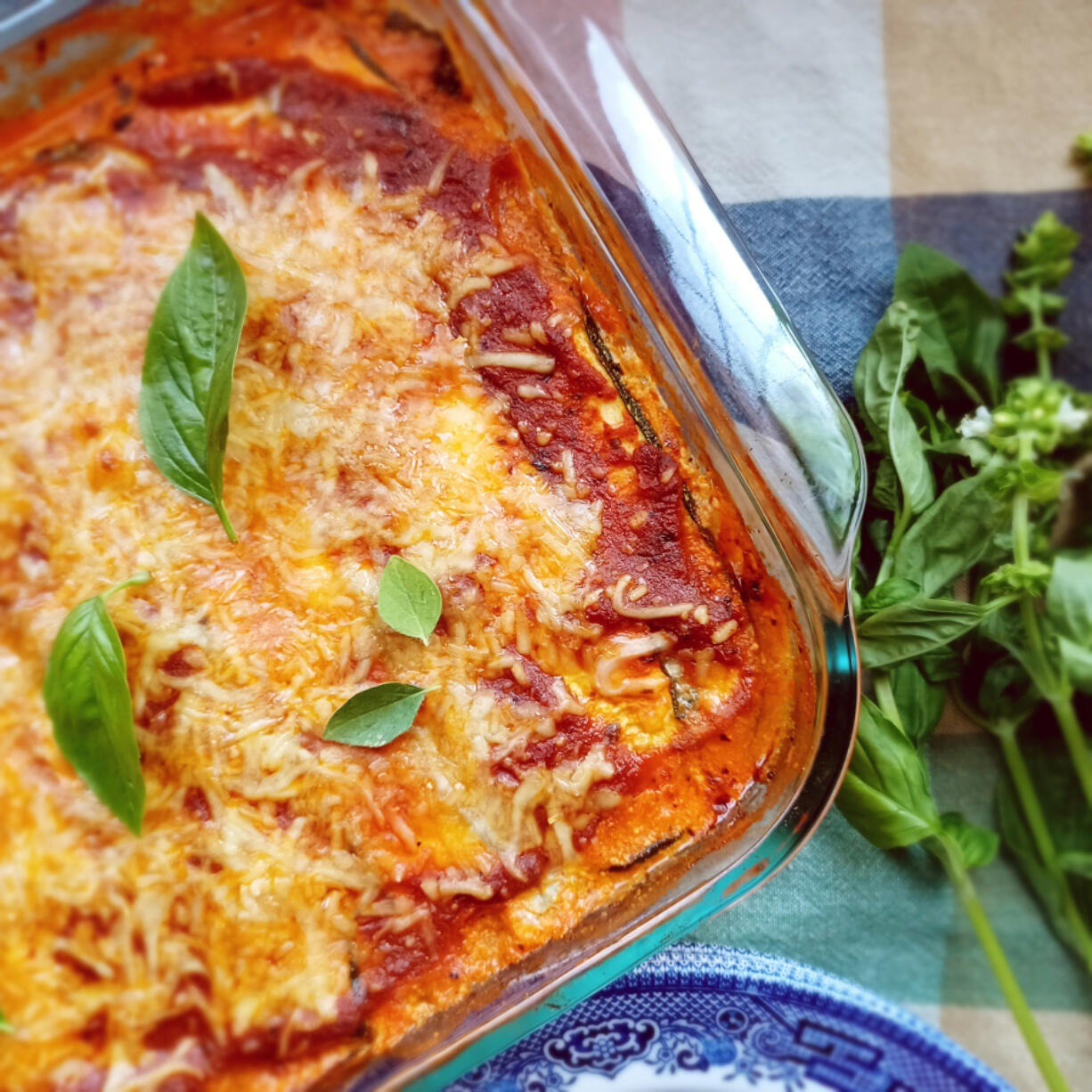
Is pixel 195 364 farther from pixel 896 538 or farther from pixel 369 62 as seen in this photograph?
pixel 896 538

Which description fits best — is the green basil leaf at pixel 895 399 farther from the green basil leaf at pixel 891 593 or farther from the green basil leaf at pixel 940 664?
the green basil leaf at pixel 940 664

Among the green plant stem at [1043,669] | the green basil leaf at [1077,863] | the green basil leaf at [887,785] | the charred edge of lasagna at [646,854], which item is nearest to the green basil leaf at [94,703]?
the charred edge of lasagna at [646,854]

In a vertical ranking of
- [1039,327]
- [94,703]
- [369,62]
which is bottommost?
[1039,327]

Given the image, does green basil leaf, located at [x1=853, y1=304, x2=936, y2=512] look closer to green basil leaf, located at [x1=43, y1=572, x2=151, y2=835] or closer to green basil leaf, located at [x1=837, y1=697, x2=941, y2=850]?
green basil leaf, located at [x1=837, y1=697, x2=941, y2=850]

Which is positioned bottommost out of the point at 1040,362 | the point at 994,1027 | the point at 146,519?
the point at 994,1027

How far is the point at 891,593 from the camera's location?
49.1 inches

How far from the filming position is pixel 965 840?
132 centimetres

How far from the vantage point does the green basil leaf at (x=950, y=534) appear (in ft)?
4.09

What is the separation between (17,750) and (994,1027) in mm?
1445

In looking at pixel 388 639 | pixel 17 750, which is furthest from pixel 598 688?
pixel 17 750

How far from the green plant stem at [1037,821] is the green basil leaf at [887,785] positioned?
0.58 ft

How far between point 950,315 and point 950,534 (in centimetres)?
34

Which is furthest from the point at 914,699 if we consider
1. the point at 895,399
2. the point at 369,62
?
the point at 369,62

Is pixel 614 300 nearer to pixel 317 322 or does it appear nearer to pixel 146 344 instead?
pixel 317 322
